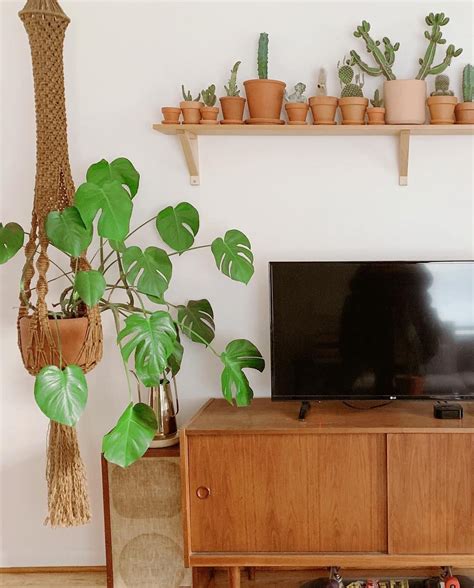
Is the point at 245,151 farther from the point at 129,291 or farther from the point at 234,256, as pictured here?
the point at 129,291

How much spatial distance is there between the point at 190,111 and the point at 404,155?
771 mm

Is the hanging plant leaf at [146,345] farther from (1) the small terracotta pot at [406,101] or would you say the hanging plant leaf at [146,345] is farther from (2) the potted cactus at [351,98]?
(1) the small terracotta pot at [406,101]

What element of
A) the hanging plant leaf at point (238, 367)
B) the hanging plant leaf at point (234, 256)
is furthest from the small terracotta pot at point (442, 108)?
the hanging plant leaf at point (238, 367)

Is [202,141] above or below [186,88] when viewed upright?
below

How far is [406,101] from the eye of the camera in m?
2.34

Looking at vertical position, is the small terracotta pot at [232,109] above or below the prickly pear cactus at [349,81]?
below

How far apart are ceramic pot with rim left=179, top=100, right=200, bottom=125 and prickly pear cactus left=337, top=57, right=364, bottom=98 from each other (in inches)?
19.9

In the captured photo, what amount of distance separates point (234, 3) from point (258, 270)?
38.4 inches

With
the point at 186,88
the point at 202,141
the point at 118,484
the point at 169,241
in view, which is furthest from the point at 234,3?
the point at 118,484

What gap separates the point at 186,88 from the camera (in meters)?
2.52

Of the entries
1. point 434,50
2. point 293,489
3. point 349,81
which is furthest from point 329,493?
point 434,50

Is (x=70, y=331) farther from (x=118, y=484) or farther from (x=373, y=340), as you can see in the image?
(x=373, y=340)

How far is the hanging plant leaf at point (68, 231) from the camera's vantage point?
204cm

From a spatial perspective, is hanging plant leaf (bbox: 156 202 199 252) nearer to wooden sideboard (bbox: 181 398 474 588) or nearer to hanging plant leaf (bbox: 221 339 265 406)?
hanging plant leaf (bbox: 221 339 265 406)
